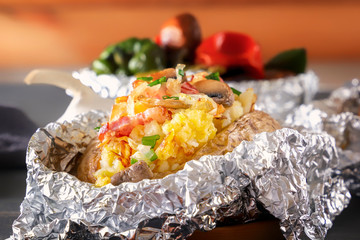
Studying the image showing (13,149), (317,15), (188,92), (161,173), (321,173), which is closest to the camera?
(161,173)

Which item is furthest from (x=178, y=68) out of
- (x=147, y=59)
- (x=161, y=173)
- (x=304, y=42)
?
(x=304, y=42)

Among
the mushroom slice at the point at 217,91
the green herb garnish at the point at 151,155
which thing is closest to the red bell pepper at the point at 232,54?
the mushroom slice at the point at 217,91

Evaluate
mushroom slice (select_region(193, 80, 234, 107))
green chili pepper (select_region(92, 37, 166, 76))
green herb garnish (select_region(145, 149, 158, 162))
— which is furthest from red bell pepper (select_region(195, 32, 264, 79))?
green herb garnish (select_region(145, 149, 158, 162))

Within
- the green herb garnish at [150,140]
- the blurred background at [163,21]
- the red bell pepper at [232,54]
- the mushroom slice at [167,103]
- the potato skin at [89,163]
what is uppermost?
the mushroom slice at [167,103]

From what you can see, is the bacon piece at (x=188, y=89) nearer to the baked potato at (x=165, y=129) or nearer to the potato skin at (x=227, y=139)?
the baked potato at (x=165, y=129)

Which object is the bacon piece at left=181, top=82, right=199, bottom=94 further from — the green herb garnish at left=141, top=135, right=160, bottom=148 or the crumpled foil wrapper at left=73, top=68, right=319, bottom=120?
the crumpled foil wrapper at left=73, top=68, right=319, bottom=120

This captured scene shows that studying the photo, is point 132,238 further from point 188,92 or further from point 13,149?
point 13,149

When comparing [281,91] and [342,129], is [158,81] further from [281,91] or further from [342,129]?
[281,91]
